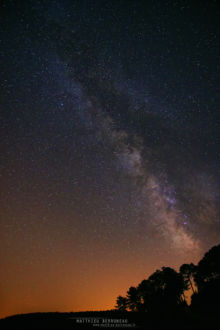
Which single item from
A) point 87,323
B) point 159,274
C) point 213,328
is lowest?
point 213,328

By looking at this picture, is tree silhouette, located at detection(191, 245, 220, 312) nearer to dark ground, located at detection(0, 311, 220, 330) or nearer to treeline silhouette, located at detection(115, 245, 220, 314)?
treeline silhouette, located at detection(115, 245, 220, 314)

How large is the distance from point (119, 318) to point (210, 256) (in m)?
25.7

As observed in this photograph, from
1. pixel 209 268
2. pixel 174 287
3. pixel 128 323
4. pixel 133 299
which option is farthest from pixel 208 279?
pixel 128 323

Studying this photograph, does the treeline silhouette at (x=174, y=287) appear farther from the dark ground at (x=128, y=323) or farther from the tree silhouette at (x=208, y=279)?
the dark ground at (x=128, y=323)

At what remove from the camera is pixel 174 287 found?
143 feet

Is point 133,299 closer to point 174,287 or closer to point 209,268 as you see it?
point 174,287

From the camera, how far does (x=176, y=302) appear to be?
4141cm

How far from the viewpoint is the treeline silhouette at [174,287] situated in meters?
38.5

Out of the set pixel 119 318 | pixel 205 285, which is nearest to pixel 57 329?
pixel 119 318

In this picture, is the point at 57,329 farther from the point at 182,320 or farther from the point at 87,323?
the point at 182,320

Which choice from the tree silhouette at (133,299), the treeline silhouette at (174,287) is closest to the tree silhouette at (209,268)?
the treeline silhouette at (174,287)

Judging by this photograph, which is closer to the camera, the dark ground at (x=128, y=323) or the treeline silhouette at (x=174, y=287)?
the dark ground at (x=128, y=323)

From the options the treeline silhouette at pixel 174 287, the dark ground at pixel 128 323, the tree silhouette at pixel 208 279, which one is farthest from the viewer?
the treeline silhouette at pixel 174 287

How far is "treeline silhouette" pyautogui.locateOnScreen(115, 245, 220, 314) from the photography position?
38.5m
